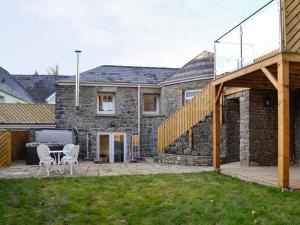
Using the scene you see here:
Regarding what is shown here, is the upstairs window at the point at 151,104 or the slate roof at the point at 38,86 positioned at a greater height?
the slate roof at the point at 38,86

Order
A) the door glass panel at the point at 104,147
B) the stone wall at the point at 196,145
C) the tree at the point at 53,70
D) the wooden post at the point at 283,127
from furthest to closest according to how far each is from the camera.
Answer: the tree at the point at 53,70 < the door glass panel at the point at 104,147 < the stone wall at the point at 196,145 < the wooden post at the point at 283,127

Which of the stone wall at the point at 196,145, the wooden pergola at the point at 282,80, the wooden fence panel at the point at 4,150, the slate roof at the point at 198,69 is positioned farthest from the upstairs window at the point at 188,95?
the wooden fence panel at the point at 4,150

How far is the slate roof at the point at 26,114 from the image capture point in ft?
63.2

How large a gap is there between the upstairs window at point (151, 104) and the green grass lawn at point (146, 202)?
1013 centimetres

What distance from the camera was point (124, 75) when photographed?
63.7 ft

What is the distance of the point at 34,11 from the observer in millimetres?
14891

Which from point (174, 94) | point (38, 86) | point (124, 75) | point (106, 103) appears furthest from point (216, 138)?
point (38, 86)

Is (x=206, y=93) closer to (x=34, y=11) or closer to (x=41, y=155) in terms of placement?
(x=41, y=155)

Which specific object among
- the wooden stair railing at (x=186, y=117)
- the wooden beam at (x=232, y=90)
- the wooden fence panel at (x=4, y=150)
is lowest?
the wooden fence panel at (x=4, y=150)

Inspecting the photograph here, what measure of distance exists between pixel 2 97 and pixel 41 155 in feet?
52.2

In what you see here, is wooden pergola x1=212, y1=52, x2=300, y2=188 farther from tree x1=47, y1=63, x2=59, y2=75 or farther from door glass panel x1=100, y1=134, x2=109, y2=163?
tree x1=47, y1=63, x2=59, y2=75

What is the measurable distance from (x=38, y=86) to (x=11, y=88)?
5.22 metres

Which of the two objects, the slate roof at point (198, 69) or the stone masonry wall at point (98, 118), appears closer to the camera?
the slate roof at point (198, 69)

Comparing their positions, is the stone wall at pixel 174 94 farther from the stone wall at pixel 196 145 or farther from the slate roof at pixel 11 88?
the slate roof at pixel 11 88
